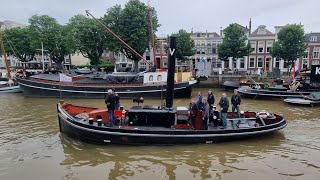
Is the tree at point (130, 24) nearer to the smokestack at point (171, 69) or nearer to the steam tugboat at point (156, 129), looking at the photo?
the smokestack at point (171, 69)

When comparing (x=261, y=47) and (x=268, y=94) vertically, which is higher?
(x=261, y=47)

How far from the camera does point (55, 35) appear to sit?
41625 millimetres

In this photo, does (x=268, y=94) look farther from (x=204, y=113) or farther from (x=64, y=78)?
(x=64, y=78)

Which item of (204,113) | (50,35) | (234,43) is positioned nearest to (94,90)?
(204,113)

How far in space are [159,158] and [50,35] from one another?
128 ft

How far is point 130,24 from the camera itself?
32.7 meters

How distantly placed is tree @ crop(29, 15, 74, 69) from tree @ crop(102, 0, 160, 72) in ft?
33.6

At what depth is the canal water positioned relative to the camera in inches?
302

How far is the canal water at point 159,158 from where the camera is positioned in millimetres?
7680

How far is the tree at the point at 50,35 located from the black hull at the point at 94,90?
17.3 m

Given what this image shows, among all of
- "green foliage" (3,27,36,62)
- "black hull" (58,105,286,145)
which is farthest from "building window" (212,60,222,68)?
"black hull" (58,105,286,145)

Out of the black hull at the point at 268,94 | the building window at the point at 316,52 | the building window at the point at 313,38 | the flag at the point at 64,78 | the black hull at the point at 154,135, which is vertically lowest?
the black hull at the point at 154,135

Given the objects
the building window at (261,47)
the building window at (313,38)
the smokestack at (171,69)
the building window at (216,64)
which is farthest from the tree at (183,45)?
the smokestack at (171,69)

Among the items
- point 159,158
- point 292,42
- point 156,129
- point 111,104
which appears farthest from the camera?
point 292,42
